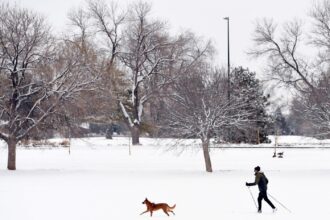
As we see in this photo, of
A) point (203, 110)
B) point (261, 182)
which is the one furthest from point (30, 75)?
point (261, 182)

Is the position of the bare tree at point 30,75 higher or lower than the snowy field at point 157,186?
higher

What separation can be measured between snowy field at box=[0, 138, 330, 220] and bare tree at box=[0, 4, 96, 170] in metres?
2.68

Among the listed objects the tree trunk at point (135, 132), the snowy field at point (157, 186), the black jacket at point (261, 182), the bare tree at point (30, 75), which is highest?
the bare tree at point (30, 75)

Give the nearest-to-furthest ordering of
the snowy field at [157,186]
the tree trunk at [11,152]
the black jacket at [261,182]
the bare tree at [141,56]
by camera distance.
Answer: the black jacket at [261,182], the snowy field at [157,186], the tree trunk at [11,152], the bare tree at [141,56]

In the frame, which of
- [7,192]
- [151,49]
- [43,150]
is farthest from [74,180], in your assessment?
[151,49]

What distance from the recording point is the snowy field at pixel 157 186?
16.5 metres

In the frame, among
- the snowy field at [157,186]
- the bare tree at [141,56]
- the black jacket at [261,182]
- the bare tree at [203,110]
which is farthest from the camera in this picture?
A: the bare tree at [141,56]

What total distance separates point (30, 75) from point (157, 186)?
10.9 m

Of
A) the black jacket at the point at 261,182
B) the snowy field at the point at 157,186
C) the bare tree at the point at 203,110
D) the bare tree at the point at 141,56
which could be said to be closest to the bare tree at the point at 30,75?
the snowy field at the point at 157,186

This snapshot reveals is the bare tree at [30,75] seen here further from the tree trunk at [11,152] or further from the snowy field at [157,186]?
the snowy field at [157,186]

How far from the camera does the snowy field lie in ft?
54.1

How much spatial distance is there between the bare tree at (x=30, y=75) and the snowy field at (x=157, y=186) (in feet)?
8.79

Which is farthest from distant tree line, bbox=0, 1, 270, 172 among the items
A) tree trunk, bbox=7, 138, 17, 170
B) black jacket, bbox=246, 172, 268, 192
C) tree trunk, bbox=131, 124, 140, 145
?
tree trunk, bbox=131, 124, 140, 145

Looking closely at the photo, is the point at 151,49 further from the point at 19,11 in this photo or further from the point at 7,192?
the point at 7,192
